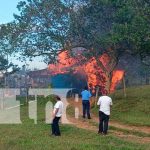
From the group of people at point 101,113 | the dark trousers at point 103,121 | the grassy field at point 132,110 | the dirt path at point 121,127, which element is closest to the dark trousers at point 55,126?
the group of people at point 101,113

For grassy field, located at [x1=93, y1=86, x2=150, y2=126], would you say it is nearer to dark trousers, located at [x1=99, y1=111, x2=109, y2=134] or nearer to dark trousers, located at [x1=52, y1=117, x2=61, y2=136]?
dark trousers, located at [x1=99, y1=111, x2=109, y2=134]

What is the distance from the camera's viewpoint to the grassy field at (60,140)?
612 inches

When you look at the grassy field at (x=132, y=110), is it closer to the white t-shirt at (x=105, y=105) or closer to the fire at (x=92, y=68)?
the fire at (x=92, y=68)

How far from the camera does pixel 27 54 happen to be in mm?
34719

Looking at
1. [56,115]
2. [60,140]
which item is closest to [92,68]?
[56,115]

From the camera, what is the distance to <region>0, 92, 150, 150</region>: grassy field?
15539mm

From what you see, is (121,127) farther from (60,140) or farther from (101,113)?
(60,140)

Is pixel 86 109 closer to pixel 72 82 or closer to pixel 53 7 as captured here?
pixel 53 7

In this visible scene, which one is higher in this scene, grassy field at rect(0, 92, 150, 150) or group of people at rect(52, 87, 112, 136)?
group of people at rect(52, 87, 112, 136)

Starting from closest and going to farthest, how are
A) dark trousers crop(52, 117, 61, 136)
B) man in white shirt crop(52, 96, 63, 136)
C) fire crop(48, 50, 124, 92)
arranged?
man in white shirt crop(52, 96, 63, 136), dark trousers crop(52, 117, 61, 136), fire crop(48, 50, 124, 92)

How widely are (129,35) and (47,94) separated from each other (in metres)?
17.3

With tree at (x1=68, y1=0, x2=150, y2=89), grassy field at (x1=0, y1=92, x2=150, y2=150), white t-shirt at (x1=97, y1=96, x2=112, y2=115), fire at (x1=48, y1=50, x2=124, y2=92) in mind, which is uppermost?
tree at (x1=68, y1=0, x2=150, y2=89)

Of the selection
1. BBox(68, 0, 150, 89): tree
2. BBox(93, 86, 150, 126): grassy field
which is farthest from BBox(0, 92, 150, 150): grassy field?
BBox(68, 0, 150, 89): tree

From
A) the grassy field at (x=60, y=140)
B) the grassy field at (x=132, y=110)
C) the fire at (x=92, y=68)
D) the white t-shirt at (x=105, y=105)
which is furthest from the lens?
the fire at (x=92, y=68)
